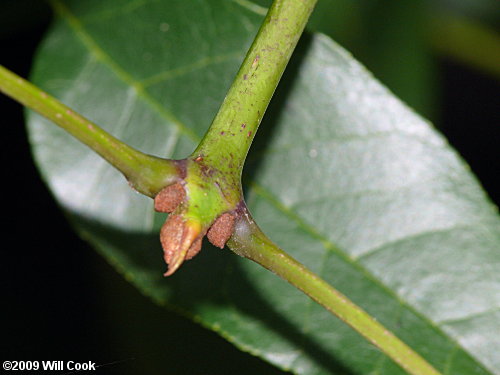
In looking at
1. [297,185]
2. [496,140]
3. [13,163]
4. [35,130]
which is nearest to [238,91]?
[297,185]

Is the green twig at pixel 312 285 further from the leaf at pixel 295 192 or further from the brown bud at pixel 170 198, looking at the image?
the leaf at pixel 295 192

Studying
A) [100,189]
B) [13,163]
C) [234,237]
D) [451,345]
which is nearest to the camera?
[234,237]

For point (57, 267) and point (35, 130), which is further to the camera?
→ point (57, 267)

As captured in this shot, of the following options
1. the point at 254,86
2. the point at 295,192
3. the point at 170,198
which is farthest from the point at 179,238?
the point at 295,192

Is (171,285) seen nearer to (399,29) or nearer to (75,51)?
(75,51)

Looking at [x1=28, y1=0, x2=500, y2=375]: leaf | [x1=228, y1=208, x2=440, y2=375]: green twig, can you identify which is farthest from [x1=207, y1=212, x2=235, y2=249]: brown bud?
[x1=28, y1=0, x2=500, y2=375]: leaf

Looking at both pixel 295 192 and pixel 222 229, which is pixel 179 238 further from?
pixel 295 192
